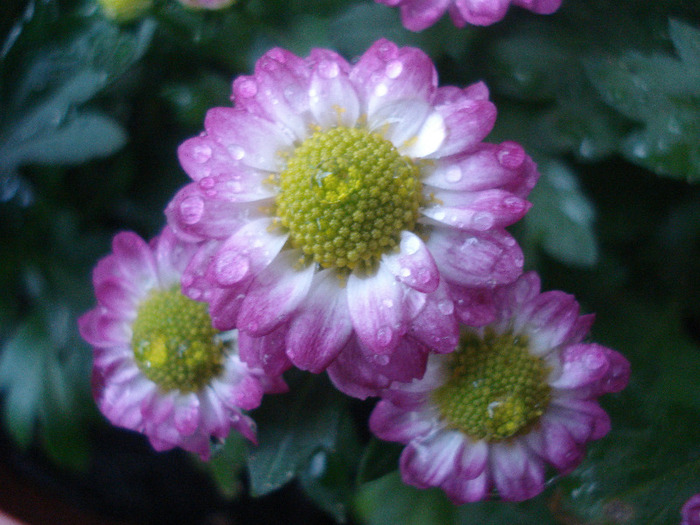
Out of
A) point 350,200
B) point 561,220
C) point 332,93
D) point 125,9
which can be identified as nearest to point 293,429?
point 350,200

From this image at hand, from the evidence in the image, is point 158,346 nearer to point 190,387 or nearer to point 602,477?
point 190,387

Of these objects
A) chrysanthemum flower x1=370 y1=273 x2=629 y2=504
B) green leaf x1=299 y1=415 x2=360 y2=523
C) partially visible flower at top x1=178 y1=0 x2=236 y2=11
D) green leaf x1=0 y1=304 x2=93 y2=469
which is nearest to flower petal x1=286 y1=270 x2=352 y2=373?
chrysanthemum flower x1=370 y1=273 x2=629 y2=504

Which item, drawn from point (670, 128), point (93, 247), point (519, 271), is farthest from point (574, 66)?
point (93, 247)

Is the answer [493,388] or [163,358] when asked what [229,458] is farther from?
[493,388]

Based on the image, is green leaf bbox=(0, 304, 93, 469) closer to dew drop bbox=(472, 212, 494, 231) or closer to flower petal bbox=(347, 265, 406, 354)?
flower petal bbox=(347, 265, 406, 354)

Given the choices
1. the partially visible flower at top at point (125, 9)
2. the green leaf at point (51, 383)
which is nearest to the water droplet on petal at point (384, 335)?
the partially visible flower at top at point (125, 9)

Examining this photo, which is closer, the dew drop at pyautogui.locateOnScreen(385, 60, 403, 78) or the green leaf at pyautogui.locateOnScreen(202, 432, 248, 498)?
the dew drop at pyautogui.locateOnScreen(385, 60, 403, 78)
